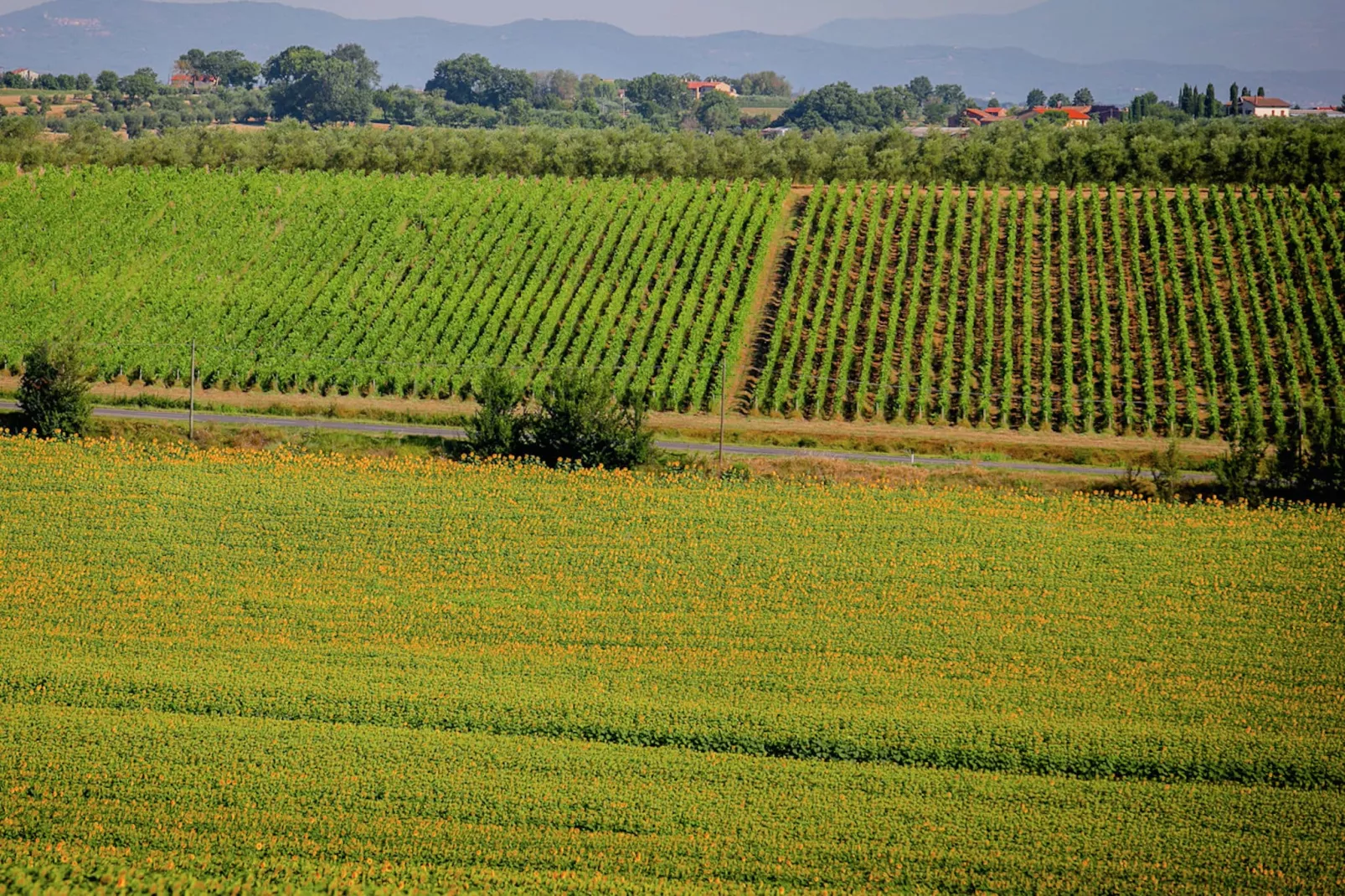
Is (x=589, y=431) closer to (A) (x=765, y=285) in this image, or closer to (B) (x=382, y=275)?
(A) (x=765, y=285)

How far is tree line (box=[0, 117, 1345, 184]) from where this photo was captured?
79250mm

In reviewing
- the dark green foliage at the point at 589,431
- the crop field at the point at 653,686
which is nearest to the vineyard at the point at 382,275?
the dark green foliage at the point at 589,431

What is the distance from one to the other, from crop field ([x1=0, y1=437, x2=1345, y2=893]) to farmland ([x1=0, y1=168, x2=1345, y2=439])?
13.2 m

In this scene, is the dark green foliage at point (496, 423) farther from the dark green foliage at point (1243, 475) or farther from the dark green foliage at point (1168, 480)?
the dark green foliage at point (1243, 475)

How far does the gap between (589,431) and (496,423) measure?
3.06 metres

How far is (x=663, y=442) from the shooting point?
50.4 m

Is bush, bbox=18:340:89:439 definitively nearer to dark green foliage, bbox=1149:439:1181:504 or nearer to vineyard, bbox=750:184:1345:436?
vineyard, bbox=750:184:1345:436

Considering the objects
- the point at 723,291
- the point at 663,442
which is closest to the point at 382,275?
the point at 723,291

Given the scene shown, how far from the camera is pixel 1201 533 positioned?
39844 millimetres

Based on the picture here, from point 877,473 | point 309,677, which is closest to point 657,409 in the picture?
point 877,473

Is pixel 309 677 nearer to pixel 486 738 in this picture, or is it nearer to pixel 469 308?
pixel 486 738

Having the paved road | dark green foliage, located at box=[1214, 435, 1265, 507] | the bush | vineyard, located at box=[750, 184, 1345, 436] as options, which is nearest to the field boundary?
vineyard, located at box=[750, 184, 1345, 436]

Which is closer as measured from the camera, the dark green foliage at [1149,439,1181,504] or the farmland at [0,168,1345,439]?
the dark green foliage at [1149,439,1181,504]

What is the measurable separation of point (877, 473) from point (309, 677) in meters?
22.5
